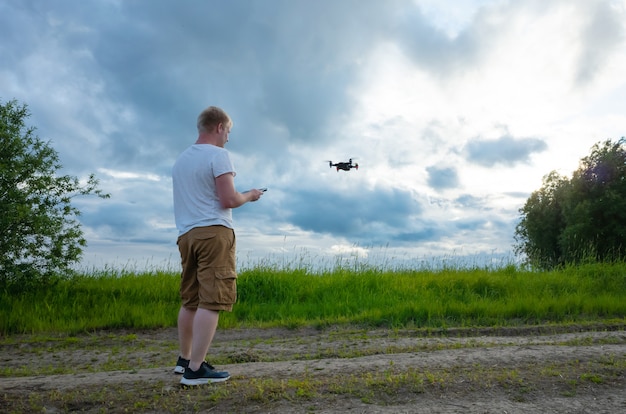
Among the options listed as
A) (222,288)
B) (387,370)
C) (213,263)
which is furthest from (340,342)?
(213,263)

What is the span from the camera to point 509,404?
503 cm

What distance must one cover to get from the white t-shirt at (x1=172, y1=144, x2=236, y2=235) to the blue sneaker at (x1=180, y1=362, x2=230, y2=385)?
135 centimetres

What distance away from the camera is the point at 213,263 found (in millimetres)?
5262

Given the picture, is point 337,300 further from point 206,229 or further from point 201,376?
point 206,229

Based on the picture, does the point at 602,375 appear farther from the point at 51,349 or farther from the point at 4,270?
the point at 4,270

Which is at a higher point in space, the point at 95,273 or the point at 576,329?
the point at 95,273

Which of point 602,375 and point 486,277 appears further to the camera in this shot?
point 486,277

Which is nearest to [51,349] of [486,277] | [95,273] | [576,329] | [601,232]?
[95,273]

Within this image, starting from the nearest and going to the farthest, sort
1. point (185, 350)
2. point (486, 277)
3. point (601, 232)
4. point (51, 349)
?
point (185, 350) < point (51, 349) < point (486, 277) < point (601, 232)

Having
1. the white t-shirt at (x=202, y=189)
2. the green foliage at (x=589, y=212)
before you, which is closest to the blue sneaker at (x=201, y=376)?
the white t-shirt at (x=202, y=189)

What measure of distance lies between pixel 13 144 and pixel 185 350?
969cm

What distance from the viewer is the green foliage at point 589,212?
104 ft

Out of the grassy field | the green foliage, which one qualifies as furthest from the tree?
the green foliage

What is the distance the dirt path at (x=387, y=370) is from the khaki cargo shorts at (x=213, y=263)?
0.87 metres
